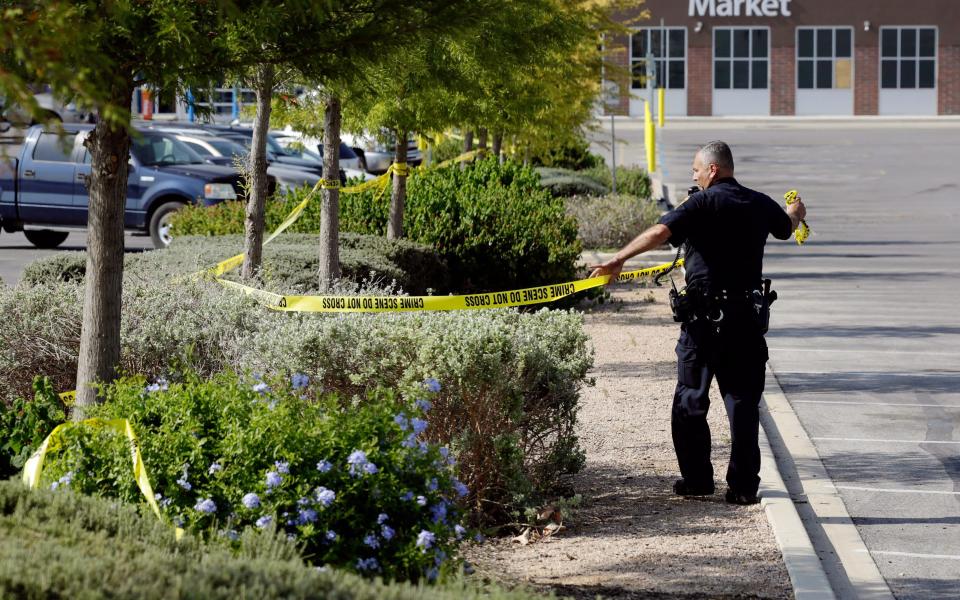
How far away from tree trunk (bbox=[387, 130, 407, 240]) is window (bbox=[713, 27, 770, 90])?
166ft

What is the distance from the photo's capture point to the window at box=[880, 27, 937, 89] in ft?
199

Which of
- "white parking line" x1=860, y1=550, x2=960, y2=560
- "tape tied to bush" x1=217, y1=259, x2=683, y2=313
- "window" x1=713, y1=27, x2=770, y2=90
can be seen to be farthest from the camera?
"window" x1=713, y1=27, x2=770, y2=90

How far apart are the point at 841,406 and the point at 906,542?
10.3 ft

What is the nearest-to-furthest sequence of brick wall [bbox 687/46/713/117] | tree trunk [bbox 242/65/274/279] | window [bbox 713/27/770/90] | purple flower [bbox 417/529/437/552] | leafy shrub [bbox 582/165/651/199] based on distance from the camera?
purple flower [bbox 417/529/437/552]
tree trunk [bbox 242/65/274/279]
leafy shrub [bbox 582/165/651/199]
window [bbox 713/27/770/90]
brick wall [bbox 687/46/713/117]

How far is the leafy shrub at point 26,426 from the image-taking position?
525 centimetres

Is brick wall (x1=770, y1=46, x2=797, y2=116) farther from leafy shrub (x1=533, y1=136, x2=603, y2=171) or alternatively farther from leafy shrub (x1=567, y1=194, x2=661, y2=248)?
leafy shrub (x1=567, y1=194, x2=661, y2=248)

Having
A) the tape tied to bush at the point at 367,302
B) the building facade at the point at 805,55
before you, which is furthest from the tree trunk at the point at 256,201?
Result: the building facade at the point at 805,55

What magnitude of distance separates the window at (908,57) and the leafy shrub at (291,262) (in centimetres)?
5230

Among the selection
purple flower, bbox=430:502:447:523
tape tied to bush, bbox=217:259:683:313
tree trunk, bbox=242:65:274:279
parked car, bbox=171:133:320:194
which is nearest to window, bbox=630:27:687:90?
parked car, bbox=171:133:320:194

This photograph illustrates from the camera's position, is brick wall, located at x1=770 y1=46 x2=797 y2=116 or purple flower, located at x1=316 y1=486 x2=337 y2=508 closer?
purple flower, located at x1=316 y1=486 x2=337 y2=508

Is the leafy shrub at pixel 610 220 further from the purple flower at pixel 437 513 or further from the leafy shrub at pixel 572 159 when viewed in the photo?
the purple flower at pixel 437 513

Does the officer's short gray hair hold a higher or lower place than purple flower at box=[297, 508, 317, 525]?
higher

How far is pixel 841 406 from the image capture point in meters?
9.35

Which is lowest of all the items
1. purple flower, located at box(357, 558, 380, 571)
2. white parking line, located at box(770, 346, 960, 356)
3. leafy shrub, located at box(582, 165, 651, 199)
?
purple flower, located at box(357, 558, 380, 571)
